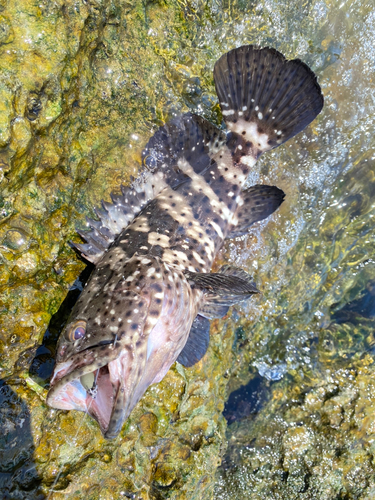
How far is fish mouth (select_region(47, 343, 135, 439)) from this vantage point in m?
2.42

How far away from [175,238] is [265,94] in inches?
64.1

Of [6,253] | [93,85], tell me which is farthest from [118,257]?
[93,85]

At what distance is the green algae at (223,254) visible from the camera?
2953 millimetres

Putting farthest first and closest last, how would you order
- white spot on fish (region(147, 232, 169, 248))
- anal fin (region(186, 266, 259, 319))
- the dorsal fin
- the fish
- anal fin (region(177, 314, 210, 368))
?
the dorsal fin, anal fin (region(177, 314, 210, 368)), white spot on fish (region(147, 232, 169, 248)), anal fin (region(186, 266, 259, 319)), the fish

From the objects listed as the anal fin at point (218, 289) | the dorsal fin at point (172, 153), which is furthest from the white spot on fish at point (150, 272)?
the dorsal fin at point (172, 153)

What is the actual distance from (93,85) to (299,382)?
423 centimetres

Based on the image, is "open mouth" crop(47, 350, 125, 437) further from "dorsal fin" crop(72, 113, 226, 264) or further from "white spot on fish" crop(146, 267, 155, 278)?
"dorsal fin" crop(72, 113, 226, 264)

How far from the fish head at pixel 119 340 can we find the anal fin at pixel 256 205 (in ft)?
3.83

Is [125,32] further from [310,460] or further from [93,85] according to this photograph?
[310,460]

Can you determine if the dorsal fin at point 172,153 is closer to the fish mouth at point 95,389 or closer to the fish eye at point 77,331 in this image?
the fish eye at point 77,331

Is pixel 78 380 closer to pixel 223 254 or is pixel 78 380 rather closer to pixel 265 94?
pixel 223 254

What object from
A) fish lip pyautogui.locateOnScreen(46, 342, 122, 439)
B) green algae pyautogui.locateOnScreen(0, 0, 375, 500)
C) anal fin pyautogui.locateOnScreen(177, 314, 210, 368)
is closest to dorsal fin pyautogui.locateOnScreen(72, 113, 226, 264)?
green algae pyautogui.locateOnScreen(0, 0, 375, 500)

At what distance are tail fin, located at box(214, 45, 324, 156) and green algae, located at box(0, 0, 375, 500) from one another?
546mm

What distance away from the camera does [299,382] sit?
4875 millimetres
